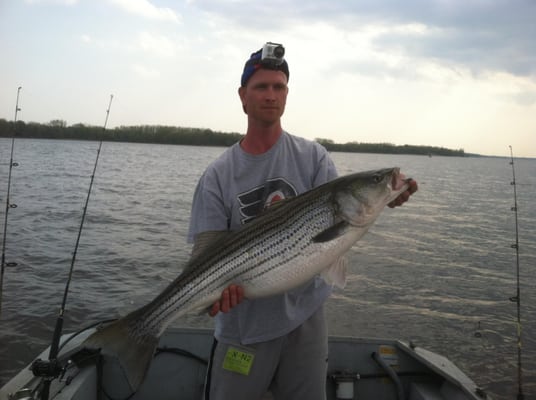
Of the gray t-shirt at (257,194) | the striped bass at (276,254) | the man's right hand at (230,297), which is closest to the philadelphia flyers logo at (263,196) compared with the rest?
the gray t-shirt at (257,194)

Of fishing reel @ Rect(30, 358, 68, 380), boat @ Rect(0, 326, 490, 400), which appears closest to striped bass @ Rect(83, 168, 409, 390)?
fishing reel @ Rect(30, 358, 68, 380)

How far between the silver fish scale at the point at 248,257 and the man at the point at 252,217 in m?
0.15

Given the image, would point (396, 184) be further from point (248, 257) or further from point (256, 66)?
point (256, 66)

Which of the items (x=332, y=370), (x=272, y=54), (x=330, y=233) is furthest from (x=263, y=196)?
(x=332, y=370)

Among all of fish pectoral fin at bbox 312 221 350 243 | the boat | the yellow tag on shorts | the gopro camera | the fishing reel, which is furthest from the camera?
the boat

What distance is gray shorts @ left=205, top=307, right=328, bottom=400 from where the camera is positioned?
361cm

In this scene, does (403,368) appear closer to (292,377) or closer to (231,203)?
(292,377)

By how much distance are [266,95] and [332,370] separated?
3.72 m

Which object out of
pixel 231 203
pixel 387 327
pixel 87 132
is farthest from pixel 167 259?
pixel 87 132

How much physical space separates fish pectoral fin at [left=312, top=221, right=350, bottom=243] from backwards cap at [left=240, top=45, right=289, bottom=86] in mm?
1475

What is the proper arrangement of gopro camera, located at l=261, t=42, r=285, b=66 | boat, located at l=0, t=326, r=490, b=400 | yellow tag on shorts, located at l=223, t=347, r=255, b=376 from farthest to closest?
boat, located at l=0, t=326, r=490, b=400 < gopro camera, located at l=261, t=42, r=285, b=66 < yellow tag on shorts, located at l=223, t=347, r=255, b=376

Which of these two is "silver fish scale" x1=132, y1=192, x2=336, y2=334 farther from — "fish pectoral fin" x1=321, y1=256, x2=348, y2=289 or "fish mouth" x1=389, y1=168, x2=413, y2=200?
"fish mouth" x1=389, y1=168, x2=413, y2=200

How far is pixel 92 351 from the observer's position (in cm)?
530

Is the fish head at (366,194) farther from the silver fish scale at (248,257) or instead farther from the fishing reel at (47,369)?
the fishing reel at (47,369)
